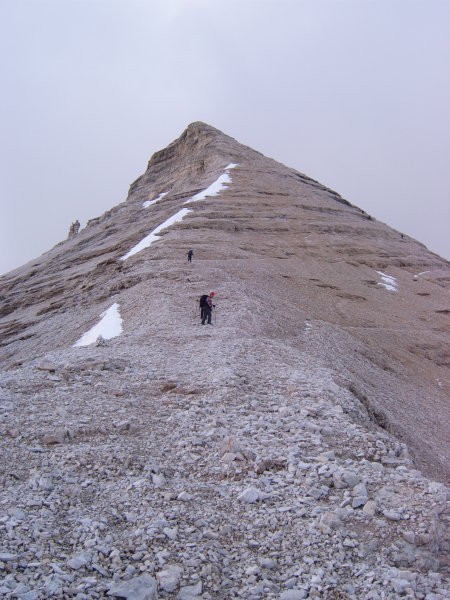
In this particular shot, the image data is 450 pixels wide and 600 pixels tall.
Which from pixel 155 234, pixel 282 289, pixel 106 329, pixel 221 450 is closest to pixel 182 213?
pixel 155 234

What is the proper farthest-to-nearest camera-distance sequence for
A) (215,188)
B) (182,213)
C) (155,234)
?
(215,188)
(182,213)
(155,234)

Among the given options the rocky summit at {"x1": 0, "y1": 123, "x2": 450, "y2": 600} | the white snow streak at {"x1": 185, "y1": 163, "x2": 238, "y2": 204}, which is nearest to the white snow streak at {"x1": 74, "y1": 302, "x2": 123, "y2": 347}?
the rocky summit at {"x1": 0, "y1": 123, "x2": 450, "y2": 600}

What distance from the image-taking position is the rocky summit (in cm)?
598

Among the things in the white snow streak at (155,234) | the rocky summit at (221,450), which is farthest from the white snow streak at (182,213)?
the rocky summit at (221,450)

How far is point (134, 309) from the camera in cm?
2242

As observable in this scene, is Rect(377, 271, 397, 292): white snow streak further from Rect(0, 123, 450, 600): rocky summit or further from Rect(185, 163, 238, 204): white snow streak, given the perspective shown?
Rect(185, 163, 238, 204): white snow streak

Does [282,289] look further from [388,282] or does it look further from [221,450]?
[221,450]

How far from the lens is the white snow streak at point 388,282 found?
113ft

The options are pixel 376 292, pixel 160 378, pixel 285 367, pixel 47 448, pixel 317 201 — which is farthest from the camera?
pixel 317 201

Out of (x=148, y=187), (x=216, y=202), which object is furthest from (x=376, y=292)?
(x=148, y=187)

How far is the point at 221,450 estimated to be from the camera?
8.80 meters

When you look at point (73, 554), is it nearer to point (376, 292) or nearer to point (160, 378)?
point (160, 378)

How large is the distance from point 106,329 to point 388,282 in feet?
71.2

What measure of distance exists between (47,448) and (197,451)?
2.43 m
